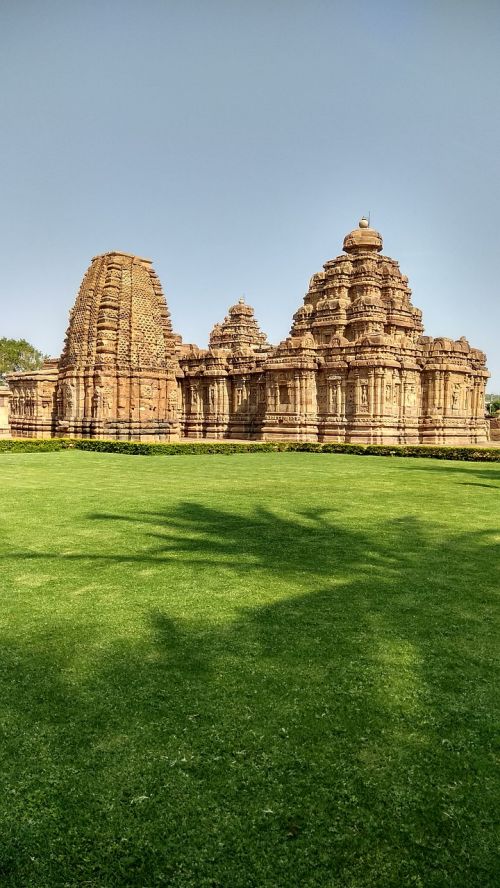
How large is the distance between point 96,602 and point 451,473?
14066 mm

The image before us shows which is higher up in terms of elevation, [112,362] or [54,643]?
[112,362]

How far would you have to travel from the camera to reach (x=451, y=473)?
691 inches

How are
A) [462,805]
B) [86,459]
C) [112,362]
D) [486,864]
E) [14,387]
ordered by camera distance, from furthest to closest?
1. [14,387]
2. [112,362]
3. [86,459]
4. [462,805]
5. [486,864]

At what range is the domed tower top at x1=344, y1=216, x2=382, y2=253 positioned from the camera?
37.4 meters

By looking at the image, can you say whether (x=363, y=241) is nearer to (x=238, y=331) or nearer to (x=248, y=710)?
(x=238, y=331)

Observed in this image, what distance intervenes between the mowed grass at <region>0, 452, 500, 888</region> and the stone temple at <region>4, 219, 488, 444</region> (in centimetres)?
2230

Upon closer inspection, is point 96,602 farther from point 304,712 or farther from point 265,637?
point 304,712

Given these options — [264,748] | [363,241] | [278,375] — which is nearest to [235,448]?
[278,375]

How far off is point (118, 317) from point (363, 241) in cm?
1669

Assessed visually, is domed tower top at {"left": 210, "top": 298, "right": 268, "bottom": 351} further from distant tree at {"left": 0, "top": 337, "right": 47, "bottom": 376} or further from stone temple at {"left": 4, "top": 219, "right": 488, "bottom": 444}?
distant tree at {"left": 0, "top": 337, "right": 47, "bottom": 376}

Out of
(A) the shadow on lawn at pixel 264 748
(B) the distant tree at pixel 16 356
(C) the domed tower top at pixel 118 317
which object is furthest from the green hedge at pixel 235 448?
(B) the distant tree at pixel 16 356

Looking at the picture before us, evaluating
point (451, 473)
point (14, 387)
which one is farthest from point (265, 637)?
point (14, 387)

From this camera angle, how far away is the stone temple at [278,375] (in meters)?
29.4

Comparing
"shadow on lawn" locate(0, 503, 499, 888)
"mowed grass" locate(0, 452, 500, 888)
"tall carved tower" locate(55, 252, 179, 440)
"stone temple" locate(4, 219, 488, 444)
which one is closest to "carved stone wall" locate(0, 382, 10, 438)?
"stone temple" locate(4, 219, 488, 444)
